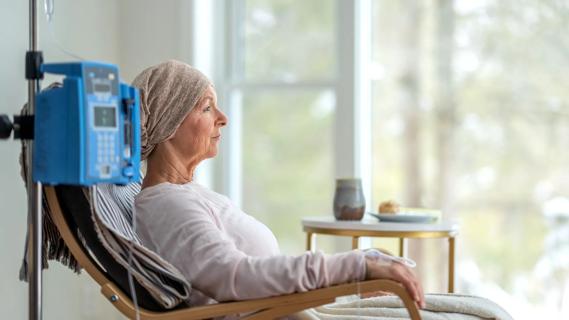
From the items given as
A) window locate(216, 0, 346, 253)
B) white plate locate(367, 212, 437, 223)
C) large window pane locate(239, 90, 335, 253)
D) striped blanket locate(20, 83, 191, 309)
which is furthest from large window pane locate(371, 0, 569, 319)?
striped blanket locate(20, 83, 191, 309)

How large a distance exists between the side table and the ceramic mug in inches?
1.4

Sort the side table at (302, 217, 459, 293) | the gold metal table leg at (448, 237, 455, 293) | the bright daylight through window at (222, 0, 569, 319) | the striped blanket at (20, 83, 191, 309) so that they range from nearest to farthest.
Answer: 1. the striped blanket at (20, 83, 191, 309)
2. the side table at (302, 217, 459, 293)
3. the gold metal table leg at (448, 237, 455, 293)
4. the bright daylight through window at (222, 0, 569, 319)

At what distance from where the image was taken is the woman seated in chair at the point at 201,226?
69.1 inches

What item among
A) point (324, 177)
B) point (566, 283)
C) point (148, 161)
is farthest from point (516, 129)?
point (148, 161)

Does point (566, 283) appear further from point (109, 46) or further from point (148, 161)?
point (148, 161)

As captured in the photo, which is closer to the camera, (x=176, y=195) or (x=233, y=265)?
(x=233, y=265)

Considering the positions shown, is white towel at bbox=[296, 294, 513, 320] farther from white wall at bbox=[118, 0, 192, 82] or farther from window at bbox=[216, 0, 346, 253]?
white wall at bbox=[118, 0, 192, 82]

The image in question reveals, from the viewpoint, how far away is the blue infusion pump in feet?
5.49

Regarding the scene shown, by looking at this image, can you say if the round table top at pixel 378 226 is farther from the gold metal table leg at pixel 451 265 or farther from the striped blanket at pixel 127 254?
the striped blanket at pixel 127 254

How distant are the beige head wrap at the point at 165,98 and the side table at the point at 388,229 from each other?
973mm

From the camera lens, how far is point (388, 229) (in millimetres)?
2818

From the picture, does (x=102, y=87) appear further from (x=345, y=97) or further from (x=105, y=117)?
(x=345, y=97)

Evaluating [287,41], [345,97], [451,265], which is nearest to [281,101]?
[287,41]

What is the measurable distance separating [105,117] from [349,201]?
1414 mm
